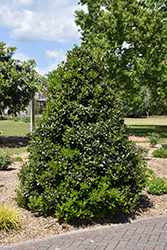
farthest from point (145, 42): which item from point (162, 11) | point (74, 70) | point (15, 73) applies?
point (74, 70)

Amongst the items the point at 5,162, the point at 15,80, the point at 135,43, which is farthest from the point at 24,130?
the point at 5,162

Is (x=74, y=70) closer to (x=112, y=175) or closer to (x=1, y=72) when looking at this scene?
(x=112, y=175)

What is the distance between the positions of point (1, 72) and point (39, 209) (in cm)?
1016

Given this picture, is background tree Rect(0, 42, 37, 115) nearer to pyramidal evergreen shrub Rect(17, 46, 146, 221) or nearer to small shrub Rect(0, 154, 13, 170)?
small shrub Rect(0, 154, 13, 170)

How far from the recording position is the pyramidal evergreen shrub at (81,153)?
3996 millimetres

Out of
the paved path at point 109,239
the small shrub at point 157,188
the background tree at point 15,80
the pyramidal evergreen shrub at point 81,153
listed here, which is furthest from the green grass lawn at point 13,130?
the paved path at point 109,239

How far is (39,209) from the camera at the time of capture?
13.7ft

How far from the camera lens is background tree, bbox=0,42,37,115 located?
12766 mm

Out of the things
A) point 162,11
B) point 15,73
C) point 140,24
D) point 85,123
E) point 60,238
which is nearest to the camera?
point 60,238

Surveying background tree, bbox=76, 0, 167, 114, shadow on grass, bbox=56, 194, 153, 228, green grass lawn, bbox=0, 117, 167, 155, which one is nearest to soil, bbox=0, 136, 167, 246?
shadow on grass, bbox=56, 194, 153, 228

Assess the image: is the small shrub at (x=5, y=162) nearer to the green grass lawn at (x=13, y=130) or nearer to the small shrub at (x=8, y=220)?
the small shrub at (x=8, y=220)

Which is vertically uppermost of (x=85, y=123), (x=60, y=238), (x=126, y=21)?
(x=126, y=21)

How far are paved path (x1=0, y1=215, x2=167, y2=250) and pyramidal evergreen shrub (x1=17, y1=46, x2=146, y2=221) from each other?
0.95 ft

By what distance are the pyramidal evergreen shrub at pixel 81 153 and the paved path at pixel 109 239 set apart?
29cm
